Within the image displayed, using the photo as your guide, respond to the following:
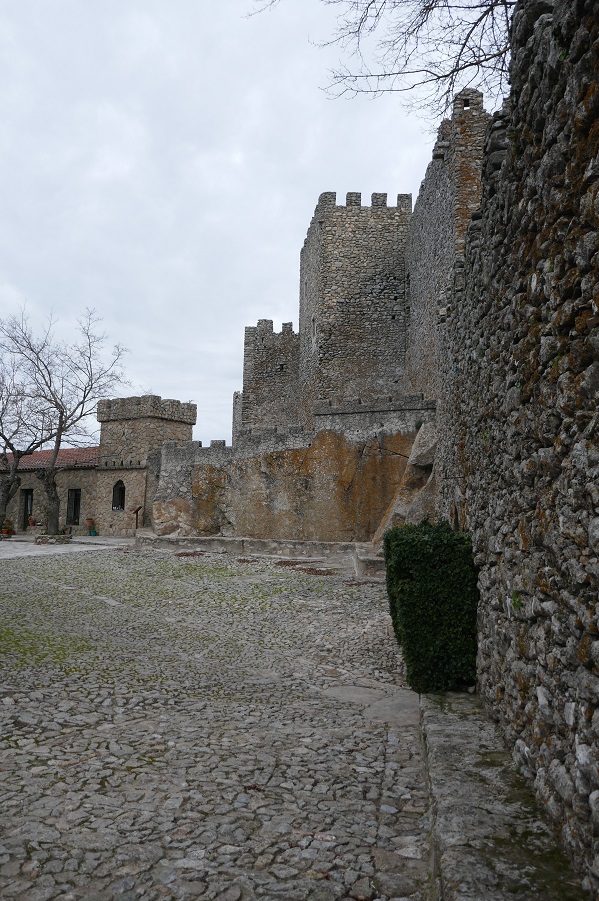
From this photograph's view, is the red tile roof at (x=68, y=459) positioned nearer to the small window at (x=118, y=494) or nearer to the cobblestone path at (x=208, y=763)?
the small window at (x=118, y=494)

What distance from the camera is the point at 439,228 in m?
16.0

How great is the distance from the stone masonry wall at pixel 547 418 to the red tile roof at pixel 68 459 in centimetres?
2708

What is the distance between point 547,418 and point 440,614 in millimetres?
2307

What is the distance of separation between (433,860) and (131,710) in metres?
2.82

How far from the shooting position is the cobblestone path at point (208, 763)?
263cm

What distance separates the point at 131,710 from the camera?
466 centimetres

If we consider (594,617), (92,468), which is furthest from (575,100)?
(92,468)

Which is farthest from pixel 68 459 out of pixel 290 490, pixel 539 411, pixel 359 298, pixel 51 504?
pixel 539 411

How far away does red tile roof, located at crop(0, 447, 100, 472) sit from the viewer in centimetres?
2907

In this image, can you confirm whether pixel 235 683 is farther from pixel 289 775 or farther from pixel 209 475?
pixel 209 475

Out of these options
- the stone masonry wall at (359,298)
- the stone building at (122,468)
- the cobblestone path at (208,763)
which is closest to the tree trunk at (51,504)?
the stone building at (122,468)

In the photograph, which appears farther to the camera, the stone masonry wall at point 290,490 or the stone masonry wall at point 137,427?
the stone masonry wall at point 137,427

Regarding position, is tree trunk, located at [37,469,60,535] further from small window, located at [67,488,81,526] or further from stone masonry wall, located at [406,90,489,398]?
stone masonry wall, located at [406,90,489,398]

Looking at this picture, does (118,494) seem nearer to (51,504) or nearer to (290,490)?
(51,504)
